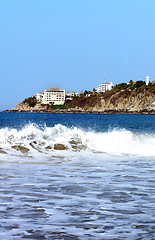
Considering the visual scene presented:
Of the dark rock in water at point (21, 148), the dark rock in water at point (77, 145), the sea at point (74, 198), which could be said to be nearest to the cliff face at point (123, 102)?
the dark rock in water at point (77, 145)

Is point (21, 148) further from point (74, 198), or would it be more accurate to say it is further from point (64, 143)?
point (74, 198)

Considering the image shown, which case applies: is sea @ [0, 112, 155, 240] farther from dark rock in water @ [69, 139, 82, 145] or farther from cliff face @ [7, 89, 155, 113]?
cliff face @ [7, 89, 155, 113]

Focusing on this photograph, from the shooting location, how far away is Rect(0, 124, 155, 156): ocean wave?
13.9 m

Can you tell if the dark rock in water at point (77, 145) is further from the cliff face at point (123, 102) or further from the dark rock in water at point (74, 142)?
the cliff face at point (123, 102)

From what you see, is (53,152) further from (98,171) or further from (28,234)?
(28,234)

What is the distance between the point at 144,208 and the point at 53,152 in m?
8.25

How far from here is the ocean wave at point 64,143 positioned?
1388 centimetres

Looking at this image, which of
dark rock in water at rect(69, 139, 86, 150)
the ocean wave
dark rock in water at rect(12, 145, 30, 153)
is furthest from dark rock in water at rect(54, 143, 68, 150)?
dark rock in water at rect(12, 145, 30, 153)

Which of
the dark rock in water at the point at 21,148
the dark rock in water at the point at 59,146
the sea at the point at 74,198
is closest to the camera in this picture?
the sea at the point at 74,198

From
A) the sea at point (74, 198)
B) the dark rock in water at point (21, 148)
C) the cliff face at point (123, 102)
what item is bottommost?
the sea at point (74, 198)

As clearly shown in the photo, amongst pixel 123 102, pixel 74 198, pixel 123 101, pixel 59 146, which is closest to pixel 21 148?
pixel 59 146

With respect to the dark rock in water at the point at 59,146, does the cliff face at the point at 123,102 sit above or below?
above

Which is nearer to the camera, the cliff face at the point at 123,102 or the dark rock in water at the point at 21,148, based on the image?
the dark rock in water at the point at 21,148

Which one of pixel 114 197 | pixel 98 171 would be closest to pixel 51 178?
pixel 98 171
